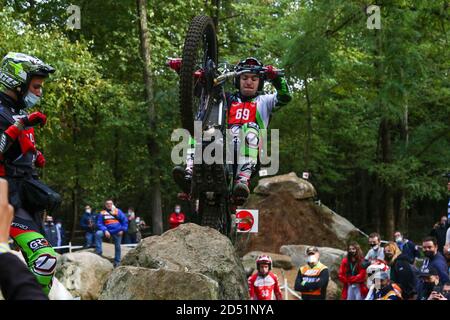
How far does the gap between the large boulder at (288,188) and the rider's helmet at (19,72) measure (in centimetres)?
1605

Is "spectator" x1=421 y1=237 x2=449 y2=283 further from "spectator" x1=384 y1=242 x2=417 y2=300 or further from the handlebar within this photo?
the handlebar

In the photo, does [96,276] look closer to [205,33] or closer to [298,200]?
[298,200]

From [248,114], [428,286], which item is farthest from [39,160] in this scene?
[428,286]

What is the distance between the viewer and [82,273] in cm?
1595

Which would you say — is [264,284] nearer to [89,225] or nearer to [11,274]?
[11,274]

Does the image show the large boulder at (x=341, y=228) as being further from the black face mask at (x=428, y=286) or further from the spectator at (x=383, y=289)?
the black face mask at (x=428, y=286)

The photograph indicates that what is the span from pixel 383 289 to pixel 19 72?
626 cm

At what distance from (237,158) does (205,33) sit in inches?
59.6

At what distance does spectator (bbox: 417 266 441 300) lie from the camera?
31.9ft

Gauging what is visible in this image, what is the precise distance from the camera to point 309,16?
2120cm

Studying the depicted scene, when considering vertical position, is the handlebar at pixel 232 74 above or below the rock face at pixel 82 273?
above

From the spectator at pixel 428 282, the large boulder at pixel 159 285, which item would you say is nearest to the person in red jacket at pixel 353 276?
the spectator at pixel 428 282

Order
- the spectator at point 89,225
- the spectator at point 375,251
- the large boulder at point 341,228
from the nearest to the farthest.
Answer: the spectator at point 375,251, the spectator at point 89,225, the large boulder at point 341,228

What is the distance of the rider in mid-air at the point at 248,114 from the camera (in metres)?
8.72
